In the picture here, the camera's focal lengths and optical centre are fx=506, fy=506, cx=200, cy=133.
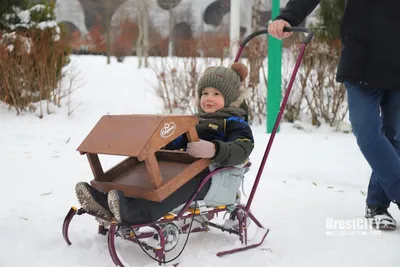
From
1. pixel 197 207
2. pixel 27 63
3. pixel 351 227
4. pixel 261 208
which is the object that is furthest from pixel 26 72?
pixel 351 227

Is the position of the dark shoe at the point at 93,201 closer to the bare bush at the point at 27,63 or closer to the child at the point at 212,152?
the child at the point at 212,152

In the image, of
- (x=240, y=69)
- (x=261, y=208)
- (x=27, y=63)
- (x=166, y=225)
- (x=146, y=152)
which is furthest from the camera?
(x=27, y=63)

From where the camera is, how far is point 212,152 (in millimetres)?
2285

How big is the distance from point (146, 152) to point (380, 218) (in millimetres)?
1486

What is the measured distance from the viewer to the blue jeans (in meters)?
2.64

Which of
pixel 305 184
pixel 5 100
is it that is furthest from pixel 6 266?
pixel 5 100

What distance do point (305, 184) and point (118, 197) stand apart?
6.67 feet

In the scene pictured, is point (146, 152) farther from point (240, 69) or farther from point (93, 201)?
point (240, 69)

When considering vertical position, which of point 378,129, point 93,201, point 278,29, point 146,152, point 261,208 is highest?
point 278,29

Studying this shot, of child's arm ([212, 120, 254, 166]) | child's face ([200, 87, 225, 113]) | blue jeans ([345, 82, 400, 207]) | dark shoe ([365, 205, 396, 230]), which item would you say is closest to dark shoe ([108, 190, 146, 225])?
child's arm ([212, 120, 254, 166])

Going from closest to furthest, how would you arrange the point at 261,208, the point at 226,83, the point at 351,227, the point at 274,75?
the point at 226,83 < the point at 351,227 < the point at 261,208 < the point at 274,75

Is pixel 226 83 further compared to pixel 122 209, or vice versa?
pixel 226 83

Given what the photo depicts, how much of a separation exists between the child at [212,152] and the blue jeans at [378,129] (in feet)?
1.99

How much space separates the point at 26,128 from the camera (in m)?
6.00
